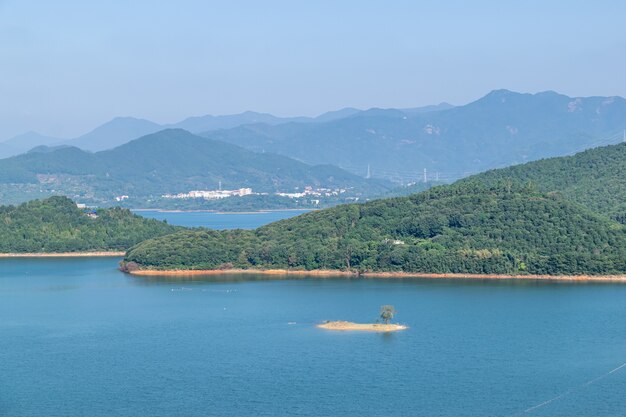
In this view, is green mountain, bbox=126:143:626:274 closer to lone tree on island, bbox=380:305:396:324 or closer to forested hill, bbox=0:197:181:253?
forested hill, bbox=0:197:181:253

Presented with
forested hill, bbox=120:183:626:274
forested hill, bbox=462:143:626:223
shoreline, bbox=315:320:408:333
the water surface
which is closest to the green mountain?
forested hill, bbox=120:183:626:274

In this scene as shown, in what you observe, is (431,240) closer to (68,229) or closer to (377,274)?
(377,274)

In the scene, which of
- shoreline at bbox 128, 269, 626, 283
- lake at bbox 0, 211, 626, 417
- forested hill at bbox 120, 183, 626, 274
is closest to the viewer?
lake at bbox 0, 211, 626, 417

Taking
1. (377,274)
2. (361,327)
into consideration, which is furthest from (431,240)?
(361,327)

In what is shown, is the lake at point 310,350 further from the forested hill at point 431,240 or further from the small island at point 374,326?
the forested hill at point 431,240

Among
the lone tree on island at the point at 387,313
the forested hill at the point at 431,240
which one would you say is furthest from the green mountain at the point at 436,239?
the lone tree on island at the point at 387,313

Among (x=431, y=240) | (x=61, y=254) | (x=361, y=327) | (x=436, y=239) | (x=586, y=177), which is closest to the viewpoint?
(x=361, y=327)

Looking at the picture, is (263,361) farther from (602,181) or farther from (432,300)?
(602,181)
